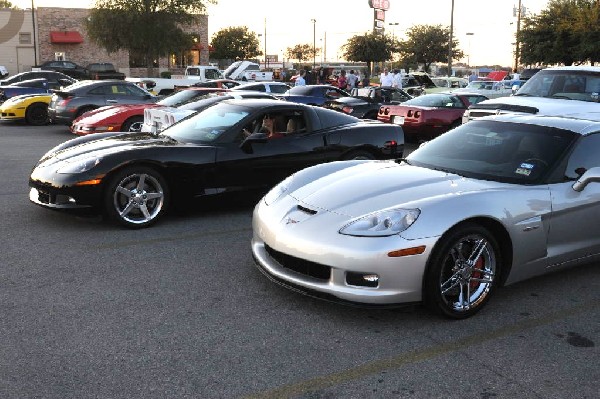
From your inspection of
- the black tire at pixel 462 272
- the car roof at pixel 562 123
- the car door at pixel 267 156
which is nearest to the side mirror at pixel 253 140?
the car door at pixel 267 156

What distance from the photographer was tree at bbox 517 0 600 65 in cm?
3247

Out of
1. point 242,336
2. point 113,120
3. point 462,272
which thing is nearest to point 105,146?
point 242,336

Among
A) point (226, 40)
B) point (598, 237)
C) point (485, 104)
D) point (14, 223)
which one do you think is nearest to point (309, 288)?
point (598, 237)

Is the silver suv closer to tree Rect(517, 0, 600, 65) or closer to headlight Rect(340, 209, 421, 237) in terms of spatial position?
headlight Rect(340, 209, 421, 237)

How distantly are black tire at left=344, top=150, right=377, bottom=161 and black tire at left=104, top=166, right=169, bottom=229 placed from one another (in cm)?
254

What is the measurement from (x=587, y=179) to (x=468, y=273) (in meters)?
1.27

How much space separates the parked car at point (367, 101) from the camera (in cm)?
1662

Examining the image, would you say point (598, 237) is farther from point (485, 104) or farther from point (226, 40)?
point (226, 40)

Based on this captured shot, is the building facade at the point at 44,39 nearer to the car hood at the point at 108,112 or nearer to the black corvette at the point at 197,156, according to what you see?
the car hood at the point at 108,112

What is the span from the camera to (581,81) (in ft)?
35.7

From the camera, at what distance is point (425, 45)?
5544 cm

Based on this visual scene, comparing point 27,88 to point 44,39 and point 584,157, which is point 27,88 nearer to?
point 584,157

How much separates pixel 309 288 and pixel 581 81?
8.74 meters

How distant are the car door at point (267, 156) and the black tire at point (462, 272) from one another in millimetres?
3182
